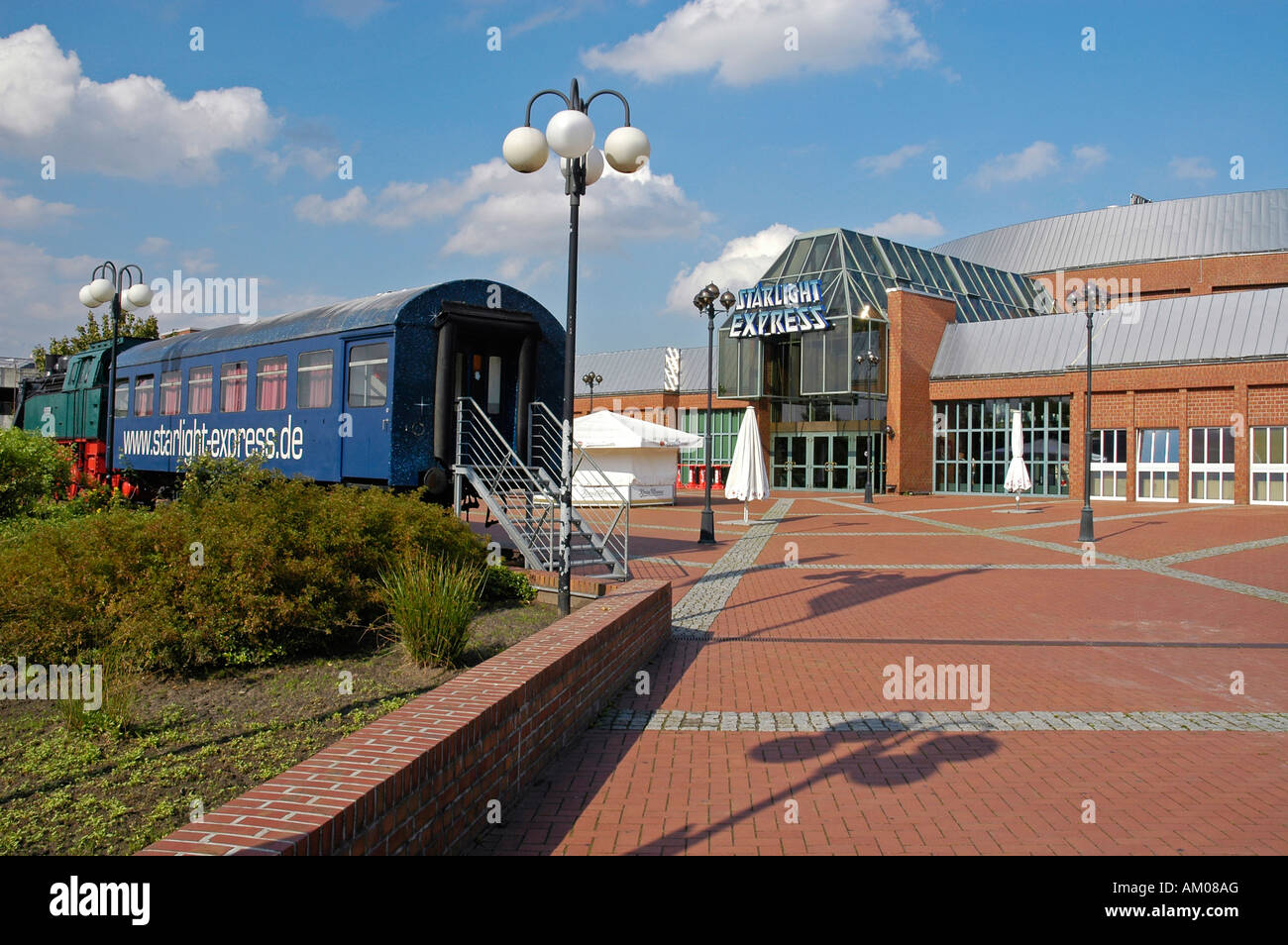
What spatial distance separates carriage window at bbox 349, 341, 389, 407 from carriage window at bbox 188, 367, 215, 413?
16.0 feet

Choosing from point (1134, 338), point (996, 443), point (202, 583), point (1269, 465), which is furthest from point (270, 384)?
point (1134, 338)

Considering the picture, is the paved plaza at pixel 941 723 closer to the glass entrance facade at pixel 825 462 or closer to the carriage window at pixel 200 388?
the carriage window at pixel 200 388

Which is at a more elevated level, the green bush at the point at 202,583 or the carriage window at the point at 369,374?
the carriage window at the point at 369,374

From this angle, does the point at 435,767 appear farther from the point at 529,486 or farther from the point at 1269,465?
the point at 1269,465

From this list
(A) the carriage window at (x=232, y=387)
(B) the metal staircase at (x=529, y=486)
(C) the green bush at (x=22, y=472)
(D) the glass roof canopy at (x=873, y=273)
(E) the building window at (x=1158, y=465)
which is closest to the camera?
(B) the metal staircase at (x=529, y=486)

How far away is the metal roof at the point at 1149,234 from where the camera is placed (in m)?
51.6

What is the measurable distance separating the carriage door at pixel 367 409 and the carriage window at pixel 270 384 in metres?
1.92

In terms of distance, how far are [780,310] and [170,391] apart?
88.9 feet

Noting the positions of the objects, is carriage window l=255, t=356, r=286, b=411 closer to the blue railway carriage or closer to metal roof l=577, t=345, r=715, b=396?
the blue railway carriage

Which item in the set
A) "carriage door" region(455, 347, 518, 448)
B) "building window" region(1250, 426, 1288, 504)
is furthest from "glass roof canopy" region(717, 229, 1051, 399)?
"carriage door" region(455, 347, 518, 448)

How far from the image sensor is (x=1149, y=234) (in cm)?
5481

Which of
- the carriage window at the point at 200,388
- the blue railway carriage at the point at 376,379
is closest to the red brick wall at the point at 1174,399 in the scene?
the blue railway carriage at the point at 376,379

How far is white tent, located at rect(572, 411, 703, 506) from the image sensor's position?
29.8 metres

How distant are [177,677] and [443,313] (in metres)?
7.11
